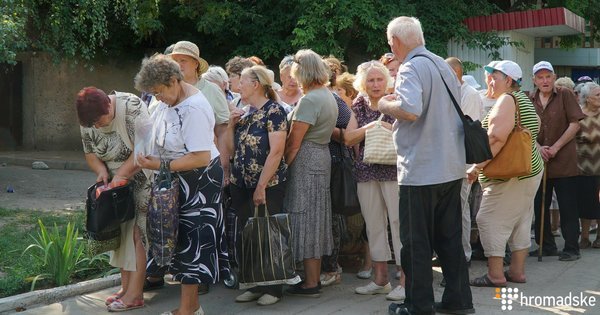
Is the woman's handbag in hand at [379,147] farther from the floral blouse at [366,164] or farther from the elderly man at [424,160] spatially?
the elderly man at [424,160]

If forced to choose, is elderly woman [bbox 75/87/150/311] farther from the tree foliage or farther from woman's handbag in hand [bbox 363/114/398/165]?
the tree foliage

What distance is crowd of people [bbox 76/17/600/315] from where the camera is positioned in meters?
5.49

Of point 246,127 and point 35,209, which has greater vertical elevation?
point 246,127

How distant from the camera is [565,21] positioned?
52.4ft

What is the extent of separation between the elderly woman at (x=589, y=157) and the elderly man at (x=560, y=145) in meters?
0.48

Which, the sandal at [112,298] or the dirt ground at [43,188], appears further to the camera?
the dirt ground at [43,188]

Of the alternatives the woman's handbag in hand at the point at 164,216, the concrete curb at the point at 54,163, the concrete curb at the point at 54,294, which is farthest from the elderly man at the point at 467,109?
the concrete curb at the point at 54,163

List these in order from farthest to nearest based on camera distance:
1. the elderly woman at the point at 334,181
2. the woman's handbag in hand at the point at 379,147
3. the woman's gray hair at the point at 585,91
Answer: the woman's gray hair at the point at 585,91
the elderly woman at the point at 334,181
the woman's handbag in hand at the point at 379,147

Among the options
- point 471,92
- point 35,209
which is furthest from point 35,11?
point 471,92

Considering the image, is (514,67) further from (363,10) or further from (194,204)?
(363,10)

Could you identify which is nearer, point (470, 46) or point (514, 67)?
point (514, 67)

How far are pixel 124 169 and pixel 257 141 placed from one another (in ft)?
3.32

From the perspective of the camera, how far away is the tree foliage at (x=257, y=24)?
14586mm

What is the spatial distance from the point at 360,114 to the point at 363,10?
8855 mm
